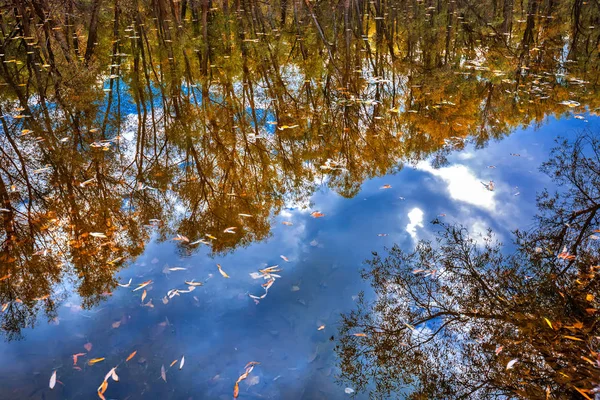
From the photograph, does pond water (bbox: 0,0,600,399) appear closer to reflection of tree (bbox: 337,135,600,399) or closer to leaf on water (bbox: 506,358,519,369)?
reflection of tree (bbox: 337,135,600,399)

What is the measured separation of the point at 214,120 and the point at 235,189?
2482 mm

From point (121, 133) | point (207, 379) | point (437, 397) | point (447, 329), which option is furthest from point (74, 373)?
point (121, 133)

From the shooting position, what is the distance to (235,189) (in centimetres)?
537

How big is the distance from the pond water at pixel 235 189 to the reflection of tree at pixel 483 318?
0.60ft

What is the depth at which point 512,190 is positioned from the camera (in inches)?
208

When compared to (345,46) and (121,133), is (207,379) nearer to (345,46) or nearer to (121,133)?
(121,133)

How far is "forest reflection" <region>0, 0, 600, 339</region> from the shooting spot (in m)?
4.57

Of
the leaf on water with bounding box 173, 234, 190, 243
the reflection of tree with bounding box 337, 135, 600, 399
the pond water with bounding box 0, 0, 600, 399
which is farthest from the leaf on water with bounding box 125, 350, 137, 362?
the reflection of tree with bounding box 337, 135, 600, 399

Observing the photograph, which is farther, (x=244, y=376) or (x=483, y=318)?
(x=483, y=318)

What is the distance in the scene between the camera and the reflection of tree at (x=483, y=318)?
302 cm

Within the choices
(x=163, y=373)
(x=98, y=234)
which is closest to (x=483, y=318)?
(x=163, y=373)

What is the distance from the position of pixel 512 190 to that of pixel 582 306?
6.82 feet

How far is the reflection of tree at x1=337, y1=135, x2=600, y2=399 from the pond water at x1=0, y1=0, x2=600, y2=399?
18cm

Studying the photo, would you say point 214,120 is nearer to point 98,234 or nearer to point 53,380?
point 98,234
